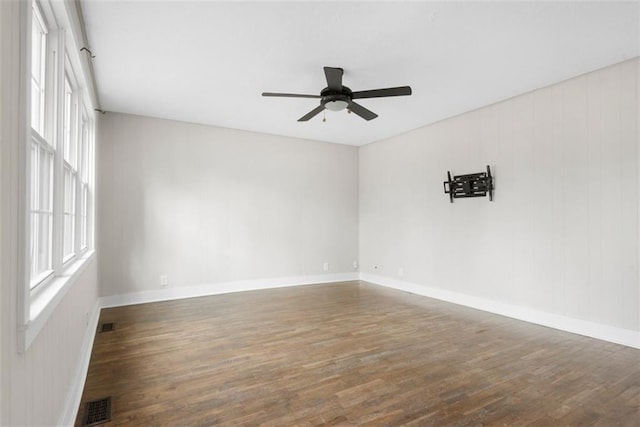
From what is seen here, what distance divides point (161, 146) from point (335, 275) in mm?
3847

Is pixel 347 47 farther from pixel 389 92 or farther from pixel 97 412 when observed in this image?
pixel 97 412

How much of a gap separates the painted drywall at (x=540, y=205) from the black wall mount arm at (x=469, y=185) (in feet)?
0.32

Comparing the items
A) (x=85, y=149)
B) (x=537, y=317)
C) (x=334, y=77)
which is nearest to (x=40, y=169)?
(x=334, y=77)

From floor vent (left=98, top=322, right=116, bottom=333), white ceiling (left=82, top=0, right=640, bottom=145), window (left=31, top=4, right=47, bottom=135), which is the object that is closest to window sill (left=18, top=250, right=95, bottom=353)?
window (left=31, top=4, right=47, bottom=135)

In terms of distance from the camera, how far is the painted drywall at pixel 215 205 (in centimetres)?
476

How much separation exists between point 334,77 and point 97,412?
3.07 meters

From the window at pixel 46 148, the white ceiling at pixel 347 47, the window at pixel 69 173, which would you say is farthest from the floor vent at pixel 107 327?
the white ceiling at pixel 347 47

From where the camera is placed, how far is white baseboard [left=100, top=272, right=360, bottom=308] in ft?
15.4

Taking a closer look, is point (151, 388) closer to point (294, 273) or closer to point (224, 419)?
point (224, 419)

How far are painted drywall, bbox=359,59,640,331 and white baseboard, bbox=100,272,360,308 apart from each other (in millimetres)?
1537

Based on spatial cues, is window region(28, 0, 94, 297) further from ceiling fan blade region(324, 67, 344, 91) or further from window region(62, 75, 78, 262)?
ceiling fan blade region(324, 67, 344, 91)

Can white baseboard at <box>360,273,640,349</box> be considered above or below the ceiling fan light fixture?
below

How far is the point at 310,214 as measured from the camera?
6.36 meters

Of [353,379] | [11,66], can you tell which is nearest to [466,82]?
[353,379]
